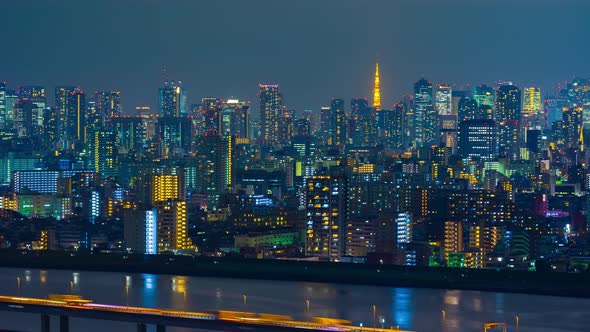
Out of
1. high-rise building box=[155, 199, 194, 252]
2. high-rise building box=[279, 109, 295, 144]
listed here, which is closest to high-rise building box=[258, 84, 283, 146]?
high-rise building box=[279, 109, 295, 144]

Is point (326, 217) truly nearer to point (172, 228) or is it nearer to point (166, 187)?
point (172, 228)

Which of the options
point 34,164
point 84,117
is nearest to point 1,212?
point 34,164

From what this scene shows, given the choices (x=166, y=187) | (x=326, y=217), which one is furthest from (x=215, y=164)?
(x=326, y=217)

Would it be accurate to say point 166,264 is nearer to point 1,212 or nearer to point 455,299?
point 455,299

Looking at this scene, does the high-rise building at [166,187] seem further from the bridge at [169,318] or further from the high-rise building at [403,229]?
the bridge at [169,318]

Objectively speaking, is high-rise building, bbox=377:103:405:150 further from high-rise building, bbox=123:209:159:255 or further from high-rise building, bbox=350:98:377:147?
high-rise building, bbox=123:209:159:255
